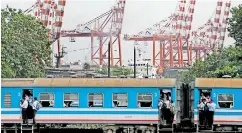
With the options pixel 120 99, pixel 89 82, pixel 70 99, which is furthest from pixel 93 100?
pixel 120 99

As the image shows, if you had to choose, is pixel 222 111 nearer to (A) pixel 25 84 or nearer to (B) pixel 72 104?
(B) pixel 72 104

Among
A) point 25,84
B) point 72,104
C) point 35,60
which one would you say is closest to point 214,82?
point 72,104

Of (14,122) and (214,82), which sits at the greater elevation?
(214,82)

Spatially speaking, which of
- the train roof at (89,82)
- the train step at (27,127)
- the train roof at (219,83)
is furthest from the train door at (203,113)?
the train step at (27,127)

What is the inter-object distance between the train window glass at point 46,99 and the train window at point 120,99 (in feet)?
9.94

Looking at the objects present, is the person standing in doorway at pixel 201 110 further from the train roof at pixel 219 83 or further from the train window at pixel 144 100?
the train window at pixel 144 100

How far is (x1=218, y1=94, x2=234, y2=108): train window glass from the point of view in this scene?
32.3 m

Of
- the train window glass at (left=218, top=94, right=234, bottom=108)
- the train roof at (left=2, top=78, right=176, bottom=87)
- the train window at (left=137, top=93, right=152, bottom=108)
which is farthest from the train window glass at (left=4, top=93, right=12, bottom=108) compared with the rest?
the train window glass at (left=218, top=94, right=234, bottom=108)

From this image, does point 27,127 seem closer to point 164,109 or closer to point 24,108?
point 24,108

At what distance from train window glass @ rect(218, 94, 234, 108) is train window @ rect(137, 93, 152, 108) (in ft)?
10.7

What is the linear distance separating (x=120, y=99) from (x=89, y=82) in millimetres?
1723

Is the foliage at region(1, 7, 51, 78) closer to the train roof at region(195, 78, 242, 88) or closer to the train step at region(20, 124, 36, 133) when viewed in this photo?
the train step at region(20, 124, 36, 133)

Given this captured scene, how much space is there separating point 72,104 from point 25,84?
2508mm

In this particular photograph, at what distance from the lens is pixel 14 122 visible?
3338 cm
